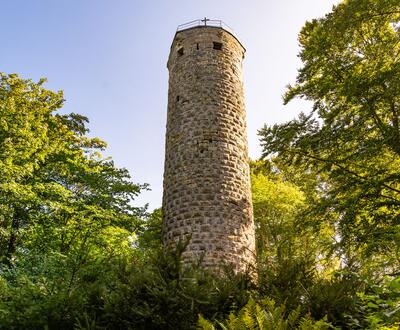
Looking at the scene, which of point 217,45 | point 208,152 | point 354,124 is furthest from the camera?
point 217,45

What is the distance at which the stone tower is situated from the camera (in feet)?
32.7

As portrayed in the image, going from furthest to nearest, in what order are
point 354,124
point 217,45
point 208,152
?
point 217,45 < point 208,152 < point 354,124

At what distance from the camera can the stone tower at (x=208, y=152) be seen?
32.7 feet

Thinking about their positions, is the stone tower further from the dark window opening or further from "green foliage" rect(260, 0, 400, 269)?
"green foliage" rect(260, 0, 400, 269)

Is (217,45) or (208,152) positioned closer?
(208,152)

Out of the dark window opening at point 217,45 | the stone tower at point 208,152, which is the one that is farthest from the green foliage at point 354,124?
the dark window opening at point 217,45

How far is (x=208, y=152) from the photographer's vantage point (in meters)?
11.0

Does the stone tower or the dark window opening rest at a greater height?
the dark window opening

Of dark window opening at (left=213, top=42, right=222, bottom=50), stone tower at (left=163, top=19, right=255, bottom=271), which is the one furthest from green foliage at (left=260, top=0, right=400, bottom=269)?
dark window opening at (left=213, top=42, right=222, bottom=50)

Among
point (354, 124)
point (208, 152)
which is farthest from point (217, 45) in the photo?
point (354, 124)

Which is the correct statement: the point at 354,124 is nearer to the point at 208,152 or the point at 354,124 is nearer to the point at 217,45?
the point at 208,152

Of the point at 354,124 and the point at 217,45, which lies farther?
the point at 217,45

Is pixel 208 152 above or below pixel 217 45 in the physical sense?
below

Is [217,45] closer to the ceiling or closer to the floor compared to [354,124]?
closer to the ceiling
